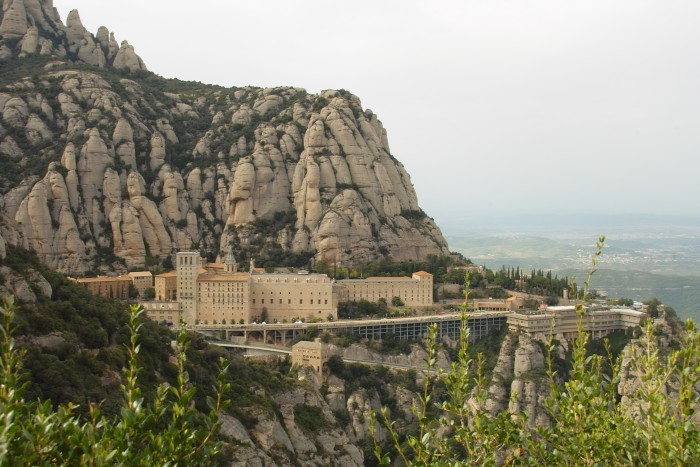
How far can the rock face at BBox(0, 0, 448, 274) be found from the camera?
294ft

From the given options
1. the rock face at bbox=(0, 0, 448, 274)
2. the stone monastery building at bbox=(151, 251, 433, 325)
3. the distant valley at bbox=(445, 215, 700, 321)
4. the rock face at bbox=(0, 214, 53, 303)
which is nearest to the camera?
the rock face at bbox=(0, 214, 53, 303)

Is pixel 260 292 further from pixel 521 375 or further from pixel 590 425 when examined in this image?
pixel 590 425

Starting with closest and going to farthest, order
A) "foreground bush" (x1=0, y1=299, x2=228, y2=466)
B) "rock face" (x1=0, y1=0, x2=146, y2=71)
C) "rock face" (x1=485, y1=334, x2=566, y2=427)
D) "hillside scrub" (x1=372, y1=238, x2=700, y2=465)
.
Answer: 1. "foreground bush" (x1=0, y1=299, x2=228, y2=466)
2. "hillside scrub" (x1=372, y1=238, x2=700, y2=465)
3. "rock face" (x1=485, y1=334, x2=566, y2=427)
4. "rock face" (x1=0, y1=0, x2=146, y2=71)

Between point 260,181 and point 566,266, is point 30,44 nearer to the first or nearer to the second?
point 260,181

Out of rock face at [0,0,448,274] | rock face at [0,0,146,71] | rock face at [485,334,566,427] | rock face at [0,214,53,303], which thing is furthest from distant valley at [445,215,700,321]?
rock face at [0,0,146,71]

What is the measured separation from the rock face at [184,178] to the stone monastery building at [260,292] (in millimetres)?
12536

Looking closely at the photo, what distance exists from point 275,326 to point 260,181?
112 ft

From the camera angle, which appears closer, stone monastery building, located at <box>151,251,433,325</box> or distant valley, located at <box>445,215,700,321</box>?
stone monastery building, located at <box>151,251,433,325</box>

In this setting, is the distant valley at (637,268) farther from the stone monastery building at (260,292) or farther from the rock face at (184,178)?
the rock face at (184,178)

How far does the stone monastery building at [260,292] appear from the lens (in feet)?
236

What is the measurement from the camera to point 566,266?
542 feet

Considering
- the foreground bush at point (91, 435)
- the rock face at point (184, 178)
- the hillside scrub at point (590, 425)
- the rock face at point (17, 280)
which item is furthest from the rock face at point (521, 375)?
the foreground bush at point (91, 435)

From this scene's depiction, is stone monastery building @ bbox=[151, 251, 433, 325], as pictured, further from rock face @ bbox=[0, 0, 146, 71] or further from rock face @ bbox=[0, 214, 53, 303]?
rock face @ bbox=[0, 0, 146, 71]

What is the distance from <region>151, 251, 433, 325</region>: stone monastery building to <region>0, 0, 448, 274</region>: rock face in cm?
1254
